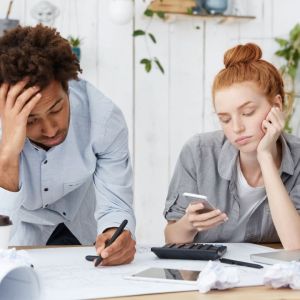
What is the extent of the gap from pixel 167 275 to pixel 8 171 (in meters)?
0.54

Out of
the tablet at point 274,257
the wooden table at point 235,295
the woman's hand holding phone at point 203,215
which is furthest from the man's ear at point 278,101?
the wooden table at point 235,295

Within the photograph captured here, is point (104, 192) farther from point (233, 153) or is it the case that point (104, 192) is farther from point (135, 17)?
point (135, 17)

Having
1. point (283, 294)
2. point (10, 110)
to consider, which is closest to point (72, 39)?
point (10, 110)

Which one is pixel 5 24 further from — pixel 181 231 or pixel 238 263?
pixel 238 263

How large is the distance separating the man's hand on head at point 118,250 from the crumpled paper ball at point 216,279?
30cm

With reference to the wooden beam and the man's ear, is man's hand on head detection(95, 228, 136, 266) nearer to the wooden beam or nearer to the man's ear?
the man's ear

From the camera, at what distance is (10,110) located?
1.52 m

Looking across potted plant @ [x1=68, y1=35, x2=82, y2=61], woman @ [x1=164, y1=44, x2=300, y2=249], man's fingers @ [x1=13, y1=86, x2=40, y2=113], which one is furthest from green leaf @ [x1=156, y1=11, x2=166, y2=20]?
man's fingers @ [x1=13, y1=86, x2=40, y2=113]

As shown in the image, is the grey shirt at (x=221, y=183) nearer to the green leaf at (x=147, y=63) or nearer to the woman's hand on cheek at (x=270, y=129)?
the woman's hand on cheek at (x=270, y=129)

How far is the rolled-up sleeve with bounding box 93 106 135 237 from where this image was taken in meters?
1.65

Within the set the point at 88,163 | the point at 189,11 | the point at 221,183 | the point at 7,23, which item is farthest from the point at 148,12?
the point at 88,163

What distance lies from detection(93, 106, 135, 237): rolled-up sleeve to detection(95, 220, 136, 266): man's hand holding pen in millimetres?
144

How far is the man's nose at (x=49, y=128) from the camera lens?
150 centimetres

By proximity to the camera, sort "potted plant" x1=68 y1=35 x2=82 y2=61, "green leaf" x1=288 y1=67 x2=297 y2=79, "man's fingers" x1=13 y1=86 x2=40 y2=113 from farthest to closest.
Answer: "green leaf" x1=288 y1=67 x2=297 y2=79 < "potted plant" x1=68 y1=35 x2=82 y2=61 < "man's fingers" x1=13 y1=86 x2=40 y2=113
